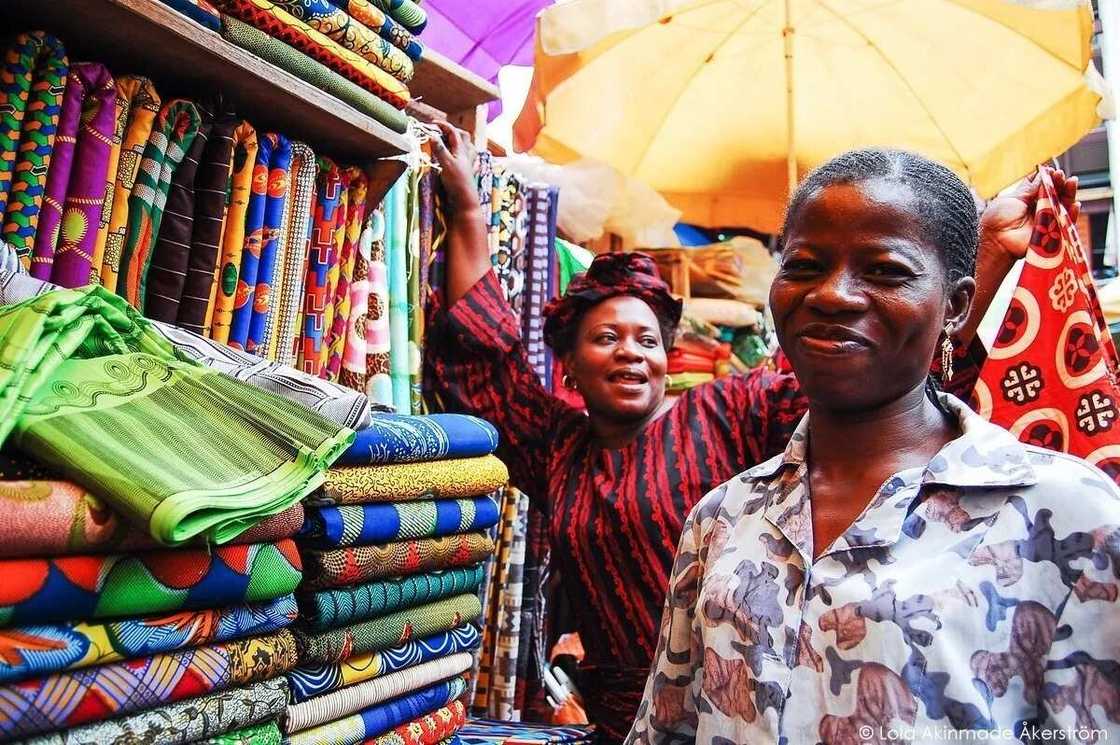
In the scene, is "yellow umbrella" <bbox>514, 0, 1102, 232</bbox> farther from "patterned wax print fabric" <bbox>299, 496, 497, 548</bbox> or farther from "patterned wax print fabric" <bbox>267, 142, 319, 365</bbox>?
"patterned wax print fabric" <bbox>299, 496, 497, 548</bbox>

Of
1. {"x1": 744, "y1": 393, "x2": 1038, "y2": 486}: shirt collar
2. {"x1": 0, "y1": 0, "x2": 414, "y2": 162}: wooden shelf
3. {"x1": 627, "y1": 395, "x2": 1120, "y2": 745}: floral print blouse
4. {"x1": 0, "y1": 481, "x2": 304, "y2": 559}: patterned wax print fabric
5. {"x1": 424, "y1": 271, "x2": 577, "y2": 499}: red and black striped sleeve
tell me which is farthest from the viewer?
{"x1": 424, "y1": 271, "x2": 577, "y2": 499}: red and black striped sleeve

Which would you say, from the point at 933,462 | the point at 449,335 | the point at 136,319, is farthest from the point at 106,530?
the point at 449,335

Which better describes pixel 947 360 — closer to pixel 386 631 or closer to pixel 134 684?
pixel 386 631

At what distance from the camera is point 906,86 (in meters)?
3.65

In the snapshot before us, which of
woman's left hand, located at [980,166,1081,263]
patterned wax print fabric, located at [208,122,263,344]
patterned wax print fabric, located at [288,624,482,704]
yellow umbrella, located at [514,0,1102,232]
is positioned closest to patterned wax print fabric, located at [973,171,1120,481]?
woman's left hand, located at [980,166,1081,263]

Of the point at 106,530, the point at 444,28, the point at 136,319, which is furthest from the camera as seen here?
the point at 444,28

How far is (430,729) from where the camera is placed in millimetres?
1444

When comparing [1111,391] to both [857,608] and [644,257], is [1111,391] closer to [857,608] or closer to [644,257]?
[857,608]

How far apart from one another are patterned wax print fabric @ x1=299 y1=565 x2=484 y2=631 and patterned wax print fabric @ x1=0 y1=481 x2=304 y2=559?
322mm

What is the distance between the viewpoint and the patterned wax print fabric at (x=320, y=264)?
180 cm

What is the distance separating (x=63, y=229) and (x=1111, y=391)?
1.82 m

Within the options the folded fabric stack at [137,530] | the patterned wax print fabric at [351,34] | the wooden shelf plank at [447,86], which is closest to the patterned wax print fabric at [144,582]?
the folded fabric stack at [137,530]

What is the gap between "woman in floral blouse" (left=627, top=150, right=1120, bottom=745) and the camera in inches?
39.6

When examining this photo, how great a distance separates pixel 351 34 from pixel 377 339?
2.15 ft
